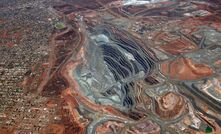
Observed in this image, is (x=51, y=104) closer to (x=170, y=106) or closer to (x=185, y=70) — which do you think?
(x=170, y=106)

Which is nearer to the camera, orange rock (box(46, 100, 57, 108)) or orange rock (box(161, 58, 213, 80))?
orange rock (box(46, 100, 57, 108))

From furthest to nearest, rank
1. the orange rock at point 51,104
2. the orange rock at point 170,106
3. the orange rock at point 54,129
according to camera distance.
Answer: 1. the orange rock at point 51,104
2. the orange rock at point 170,106
3. the orange rock at point 54,129

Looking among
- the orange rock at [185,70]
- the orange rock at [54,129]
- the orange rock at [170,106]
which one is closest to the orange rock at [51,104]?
the orange rock at [54,129]

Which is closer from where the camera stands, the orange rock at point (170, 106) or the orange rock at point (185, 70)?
the orange rock at point (170, 106)

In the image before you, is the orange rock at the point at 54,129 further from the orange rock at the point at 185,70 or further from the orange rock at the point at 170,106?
the orange rock at the point at 185,70

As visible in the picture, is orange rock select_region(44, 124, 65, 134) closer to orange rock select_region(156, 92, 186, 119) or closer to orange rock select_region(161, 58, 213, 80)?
orange rock select_region(156, 92, 186, 119)

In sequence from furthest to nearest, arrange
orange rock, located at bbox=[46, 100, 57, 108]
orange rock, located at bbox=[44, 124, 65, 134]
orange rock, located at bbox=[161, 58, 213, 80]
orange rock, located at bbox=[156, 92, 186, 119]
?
orange rock, located at bbox=[161, 58, 213, 80] → orange rock, located at bbox=[46, 100, 57, 108] → orange rock, located at bbox=[156, 92, 186, 119] → orange rock, located at bbox=[44, 124, 65, 134]

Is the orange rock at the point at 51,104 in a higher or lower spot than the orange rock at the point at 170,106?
lower

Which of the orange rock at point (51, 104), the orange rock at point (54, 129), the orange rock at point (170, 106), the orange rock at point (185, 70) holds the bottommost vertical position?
the orange rock at point (54, 129)

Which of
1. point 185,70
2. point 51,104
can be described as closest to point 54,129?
point 51,104

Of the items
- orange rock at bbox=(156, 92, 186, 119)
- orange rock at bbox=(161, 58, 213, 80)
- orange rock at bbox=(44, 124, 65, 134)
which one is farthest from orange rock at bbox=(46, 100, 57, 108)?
orange rock at bbox=(161, 58, 213, 80)

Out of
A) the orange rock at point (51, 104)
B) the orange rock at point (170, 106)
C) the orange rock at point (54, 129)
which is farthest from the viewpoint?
the orange rock at point (51, 104)
